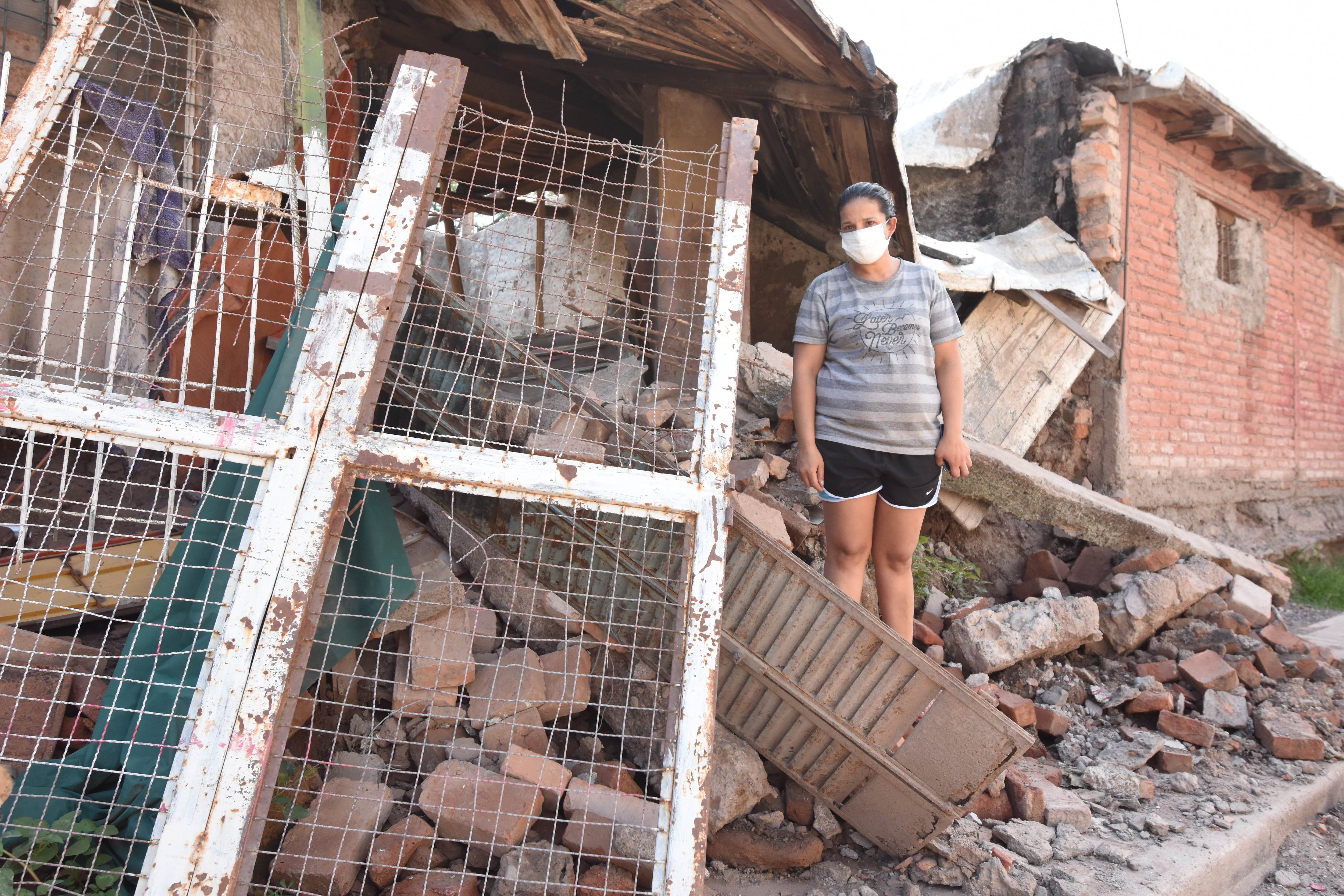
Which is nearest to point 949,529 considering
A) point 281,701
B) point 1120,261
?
point 1120,261

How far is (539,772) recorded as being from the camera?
2119 millimetres

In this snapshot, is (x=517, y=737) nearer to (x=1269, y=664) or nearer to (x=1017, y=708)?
(x=1017, y=708)

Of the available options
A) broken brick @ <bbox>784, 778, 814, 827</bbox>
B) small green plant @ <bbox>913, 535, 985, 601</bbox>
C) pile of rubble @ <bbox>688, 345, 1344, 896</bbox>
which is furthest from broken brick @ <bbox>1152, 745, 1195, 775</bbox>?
broken brick @ <bbox>784, 778, 814, 827</bbox>

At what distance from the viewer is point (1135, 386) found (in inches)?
231

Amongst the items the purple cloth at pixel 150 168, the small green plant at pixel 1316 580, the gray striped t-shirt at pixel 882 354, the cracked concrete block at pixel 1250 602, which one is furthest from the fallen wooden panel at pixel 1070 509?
the purple cloth at pixel 150 168

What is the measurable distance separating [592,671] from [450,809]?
2.33 ft

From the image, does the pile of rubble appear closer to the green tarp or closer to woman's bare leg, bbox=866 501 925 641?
woman's bare leg, bbox=866 501 925 641

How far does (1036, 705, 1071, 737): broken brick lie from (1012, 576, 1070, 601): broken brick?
109cm

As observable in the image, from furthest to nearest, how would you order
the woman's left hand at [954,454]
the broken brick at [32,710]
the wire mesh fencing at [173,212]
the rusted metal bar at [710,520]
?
the wire mesh fencing at [173,212] → the woman's left hand at [954,454] → the broken brick at [32,710] → the rusted metal bar at [710,520]

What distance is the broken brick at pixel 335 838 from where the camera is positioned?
1.86 meters

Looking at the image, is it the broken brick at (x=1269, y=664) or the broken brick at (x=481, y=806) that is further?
the broken brick at (x=1269, y=664)

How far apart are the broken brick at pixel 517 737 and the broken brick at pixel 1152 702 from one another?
2.62m

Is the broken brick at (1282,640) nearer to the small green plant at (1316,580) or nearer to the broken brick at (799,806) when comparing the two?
the small green plant at (1316,580)

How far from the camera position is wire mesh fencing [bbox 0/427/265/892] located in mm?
1689
